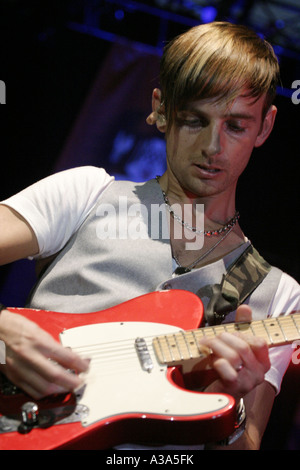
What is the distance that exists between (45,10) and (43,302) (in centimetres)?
219

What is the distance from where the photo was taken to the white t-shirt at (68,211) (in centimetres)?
163

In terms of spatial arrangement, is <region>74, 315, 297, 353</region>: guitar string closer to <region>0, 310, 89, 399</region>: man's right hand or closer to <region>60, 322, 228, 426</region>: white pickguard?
<region>60, 322, 228, 426</region>: white pickguard

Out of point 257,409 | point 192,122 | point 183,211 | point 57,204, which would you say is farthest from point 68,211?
point 257,409

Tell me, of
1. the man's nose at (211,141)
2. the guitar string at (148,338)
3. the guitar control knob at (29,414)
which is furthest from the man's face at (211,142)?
the guitar control knob at (29,414)

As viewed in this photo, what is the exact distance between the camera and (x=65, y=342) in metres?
1.39

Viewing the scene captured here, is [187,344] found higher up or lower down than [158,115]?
lower down

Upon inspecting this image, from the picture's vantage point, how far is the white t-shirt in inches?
64.2

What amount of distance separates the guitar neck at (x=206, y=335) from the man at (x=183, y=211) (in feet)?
0.22

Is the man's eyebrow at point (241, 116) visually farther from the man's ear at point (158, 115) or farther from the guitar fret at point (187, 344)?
the guitar fret at point (187, 344)

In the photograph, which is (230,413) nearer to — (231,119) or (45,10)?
(231,119)

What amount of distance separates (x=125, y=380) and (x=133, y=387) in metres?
0.04

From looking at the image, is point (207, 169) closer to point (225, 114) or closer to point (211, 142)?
point (211, 142)

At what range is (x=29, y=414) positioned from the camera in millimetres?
1169

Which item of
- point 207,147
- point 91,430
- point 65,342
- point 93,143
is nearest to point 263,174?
point 93,143
